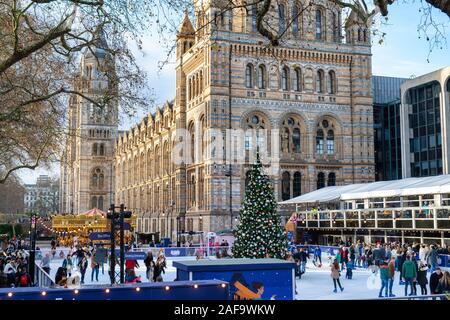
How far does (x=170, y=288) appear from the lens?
10734 millimetres

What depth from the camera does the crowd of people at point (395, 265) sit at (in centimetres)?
1939

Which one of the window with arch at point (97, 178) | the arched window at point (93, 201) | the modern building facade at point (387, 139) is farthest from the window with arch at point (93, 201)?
the modern building facade at point (387, 139)

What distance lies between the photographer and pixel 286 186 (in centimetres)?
5378

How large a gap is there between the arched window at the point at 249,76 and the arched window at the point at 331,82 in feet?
25.6

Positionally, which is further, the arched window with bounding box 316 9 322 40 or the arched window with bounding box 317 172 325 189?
the arched window with bounding box 317 172 325 189

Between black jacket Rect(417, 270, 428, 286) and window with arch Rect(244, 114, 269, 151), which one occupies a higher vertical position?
window with arch Rect(244, 114, 269, 151)

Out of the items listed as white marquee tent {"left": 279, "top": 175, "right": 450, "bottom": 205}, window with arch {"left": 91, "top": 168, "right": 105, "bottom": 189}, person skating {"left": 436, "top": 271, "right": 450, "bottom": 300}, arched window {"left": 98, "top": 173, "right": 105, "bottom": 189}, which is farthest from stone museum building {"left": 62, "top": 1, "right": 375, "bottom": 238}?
arched window {"left": 98, "top": 173, "right": 105, "bottom": 189}

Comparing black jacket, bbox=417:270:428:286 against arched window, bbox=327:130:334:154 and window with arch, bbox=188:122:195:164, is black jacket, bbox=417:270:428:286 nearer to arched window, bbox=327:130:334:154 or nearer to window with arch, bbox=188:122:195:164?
arched window, bbox=327:130:334:154

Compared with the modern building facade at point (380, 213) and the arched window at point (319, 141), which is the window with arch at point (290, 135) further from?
the modern building facade at point (380, 213)

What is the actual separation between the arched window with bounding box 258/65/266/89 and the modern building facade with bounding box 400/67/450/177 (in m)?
13.5

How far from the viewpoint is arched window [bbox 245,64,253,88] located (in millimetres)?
52469

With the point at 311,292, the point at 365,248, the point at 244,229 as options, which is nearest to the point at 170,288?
the point at 311,292
